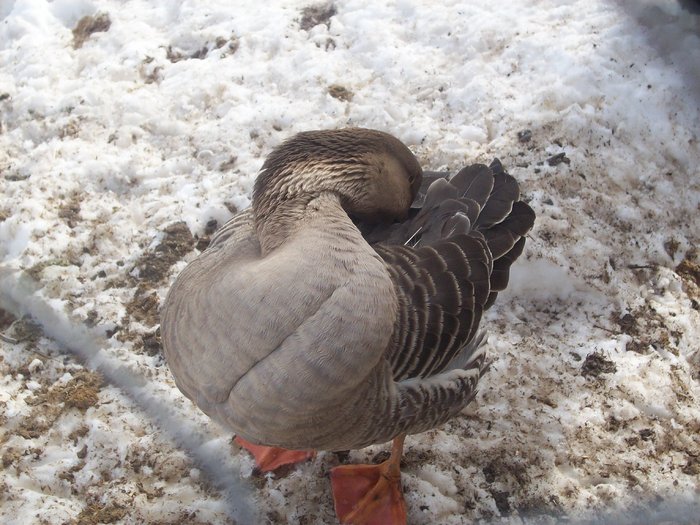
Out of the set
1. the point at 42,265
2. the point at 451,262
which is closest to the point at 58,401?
the point at 42,265

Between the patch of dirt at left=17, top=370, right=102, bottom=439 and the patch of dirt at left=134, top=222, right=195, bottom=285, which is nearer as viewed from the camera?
the patch of dirt at left=17, top=370, right=102, bottom=439

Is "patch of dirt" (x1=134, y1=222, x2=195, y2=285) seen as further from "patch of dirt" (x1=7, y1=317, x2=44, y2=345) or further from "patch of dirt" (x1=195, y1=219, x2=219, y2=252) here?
"patch of dirt" (x1=7, y1=317, x2=44, y2=345)

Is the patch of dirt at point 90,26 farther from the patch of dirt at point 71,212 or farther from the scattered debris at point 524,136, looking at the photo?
the scattered debris at point 524,136

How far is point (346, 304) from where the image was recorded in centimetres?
200

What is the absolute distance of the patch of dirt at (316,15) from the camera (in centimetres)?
454

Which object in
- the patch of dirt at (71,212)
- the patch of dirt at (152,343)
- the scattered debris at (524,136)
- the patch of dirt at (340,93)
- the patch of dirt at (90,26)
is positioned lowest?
the patch of dirt at (152,343)

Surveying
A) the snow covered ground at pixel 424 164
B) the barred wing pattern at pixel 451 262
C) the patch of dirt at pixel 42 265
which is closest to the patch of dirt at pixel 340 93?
the snow covered ground at pixel 424 164

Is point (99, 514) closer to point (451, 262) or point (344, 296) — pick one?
point (344, 296)

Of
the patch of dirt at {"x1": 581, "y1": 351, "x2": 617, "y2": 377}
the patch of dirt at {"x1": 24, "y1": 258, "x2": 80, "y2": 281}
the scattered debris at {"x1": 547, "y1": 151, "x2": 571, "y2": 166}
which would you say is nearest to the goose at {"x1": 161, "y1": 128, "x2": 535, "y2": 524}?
the patch of dirt at {"x1": 581, "y1": 351, "x2": 617, "y2": 377}

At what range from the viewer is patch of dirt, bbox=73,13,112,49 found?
4559mm

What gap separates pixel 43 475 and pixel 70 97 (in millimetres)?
2554

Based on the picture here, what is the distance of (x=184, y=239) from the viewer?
356cm

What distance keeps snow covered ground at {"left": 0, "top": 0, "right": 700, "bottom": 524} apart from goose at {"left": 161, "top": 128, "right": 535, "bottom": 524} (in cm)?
39

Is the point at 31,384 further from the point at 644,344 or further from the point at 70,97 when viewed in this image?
the point at 644,344
